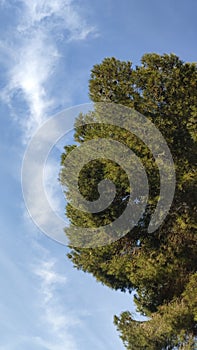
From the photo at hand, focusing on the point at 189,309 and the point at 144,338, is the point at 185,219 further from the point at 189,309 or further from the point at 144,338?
the point at 144,338

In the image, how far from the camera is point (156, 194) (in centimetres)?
1523

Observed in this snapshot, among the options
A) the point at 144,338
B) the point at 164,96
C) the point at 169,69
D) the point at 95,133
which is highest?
the point at 169,69

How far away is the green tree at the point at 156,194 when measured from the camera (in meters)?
15.3

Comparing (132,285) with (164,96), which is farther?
(132,285)

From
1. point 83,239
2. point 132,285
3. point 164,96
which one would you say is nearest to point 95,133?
point 164,96

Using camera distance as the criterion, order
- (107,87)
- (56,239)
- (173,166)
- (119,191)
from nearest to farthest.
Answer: (173,166) → (119,191) → (107,87) → (56,239)

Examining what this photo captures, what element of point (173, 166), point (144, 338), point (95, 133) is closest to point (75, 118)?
point (95, 133)

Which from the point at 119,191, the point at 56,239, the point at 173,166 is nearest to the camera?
the point at 173,166

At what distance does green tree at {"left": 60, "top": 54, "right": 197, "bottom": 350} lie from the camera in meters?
15.3

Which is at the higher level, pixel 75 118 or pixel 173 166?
pixel 75 118

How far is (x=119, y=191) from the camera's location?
1566 cm

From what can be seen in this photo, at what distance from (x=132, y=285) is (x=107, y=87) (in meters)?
8.54

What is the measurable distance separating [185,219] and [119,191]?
2.55 meters

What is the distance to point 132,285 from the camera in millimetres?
18781
